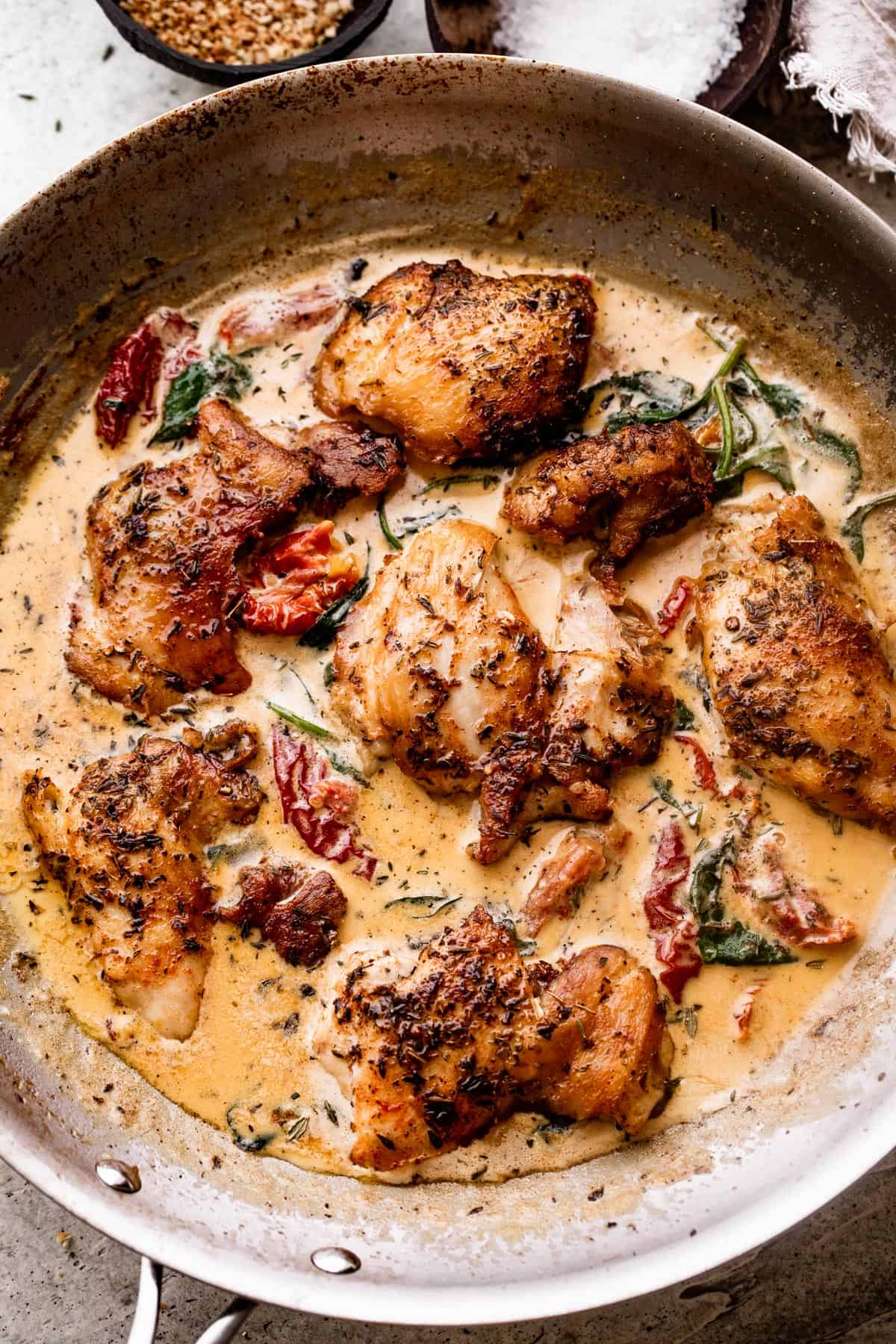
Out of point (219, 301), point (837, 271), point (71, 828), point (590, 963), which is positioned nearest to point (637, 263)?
point (837, 271)

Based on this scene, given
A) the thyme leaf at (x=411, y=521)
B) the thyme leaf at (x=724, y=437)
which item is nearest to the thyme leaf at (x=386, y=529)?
the thyme leaf at (x=411, y=521)

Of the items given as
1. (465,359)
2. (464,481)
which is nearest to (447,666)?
(464,481)

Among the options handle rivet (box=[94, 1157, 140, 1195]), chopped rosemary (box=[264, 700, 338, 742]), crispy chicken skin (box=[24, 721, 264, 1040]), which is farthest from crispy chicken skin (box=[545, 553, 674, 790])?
handle rivet (box=[94, 1157, 140, 1195])

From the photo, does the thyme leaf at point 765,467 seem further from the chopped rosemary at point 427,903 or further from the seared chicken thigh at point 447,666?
the chopped rosemary at point 427,903

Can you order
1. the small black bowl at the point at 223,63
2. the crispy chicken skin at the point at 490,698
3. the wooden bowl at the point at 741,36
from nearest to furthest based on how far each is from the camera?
the crispy chicken skin at the point at 490,698, the small black bowl at the point at 223,63, the wooden bowl at the point at 741,36

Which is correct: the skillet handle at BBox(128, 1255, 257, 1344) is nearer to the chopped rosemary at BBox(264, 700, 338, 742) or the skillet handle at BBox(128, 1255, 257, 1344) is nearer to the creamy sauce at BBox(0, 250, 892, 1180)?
the creamy sauce at BBox(0, 250, 892, 1180)

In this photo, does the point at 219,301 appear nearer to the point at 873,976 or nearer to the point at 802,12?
the point at 802,12

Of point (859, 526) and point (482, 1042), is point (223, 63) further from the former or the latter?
point (482, 1042)
